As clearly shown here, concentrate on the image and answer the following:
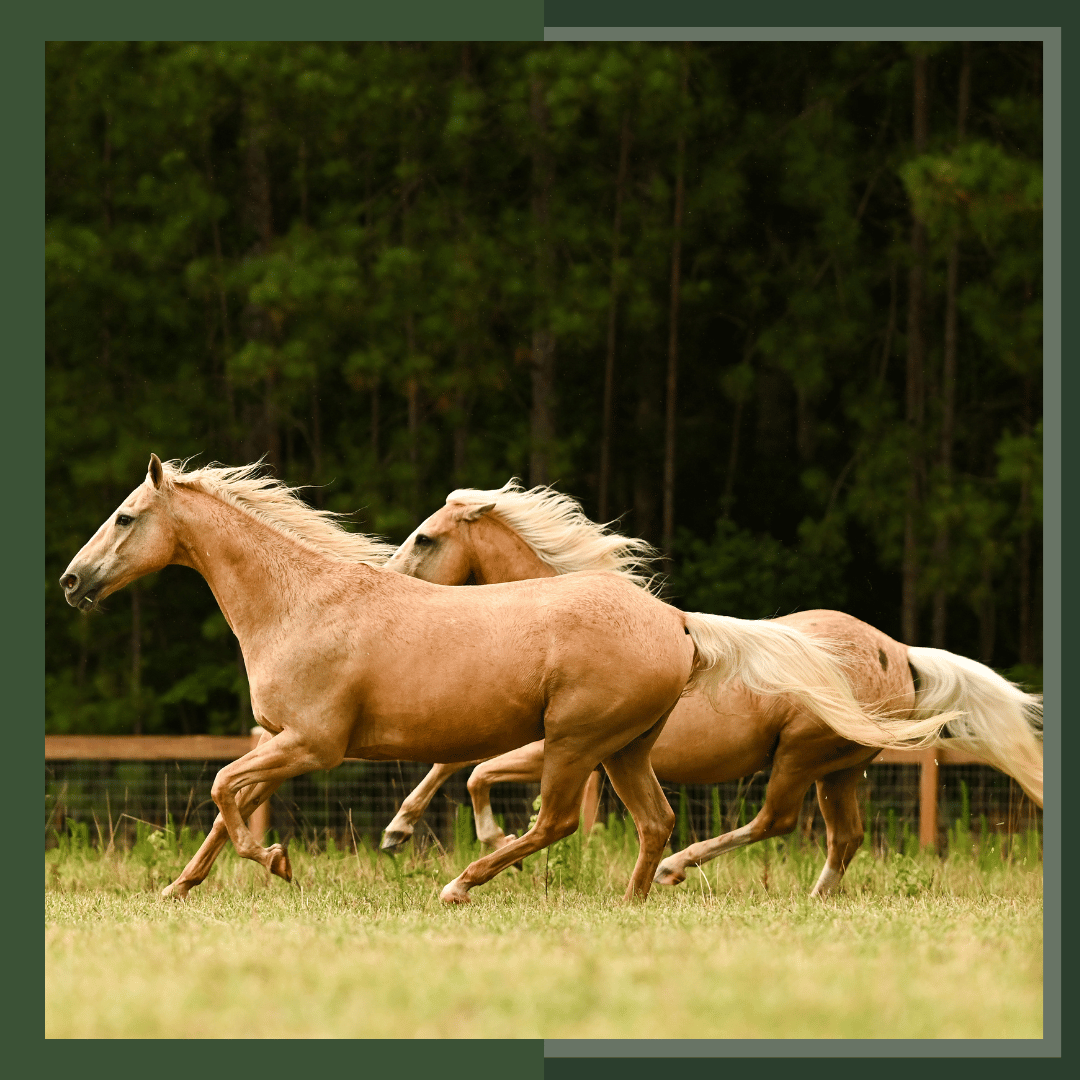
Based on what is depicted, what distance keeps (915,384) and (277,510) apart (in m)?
8.64

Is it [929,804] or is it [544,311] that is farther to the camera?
[544,311]

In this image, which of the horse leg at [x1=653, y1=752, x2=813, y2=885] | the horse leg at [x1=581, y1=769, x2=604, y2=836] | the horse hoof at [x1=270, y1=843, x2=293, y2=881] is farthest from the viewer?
the horse leg at [x1=581, y1=769, x2=604, y2=836]

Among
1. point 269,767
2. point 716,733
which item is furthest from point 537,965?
point 716,733

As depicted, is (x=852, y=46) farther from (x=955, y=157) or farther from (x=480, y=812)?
(x=480, y=812)

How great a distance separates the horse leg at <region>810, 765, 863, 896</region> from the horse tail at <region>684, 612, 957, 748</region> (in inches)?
44.6

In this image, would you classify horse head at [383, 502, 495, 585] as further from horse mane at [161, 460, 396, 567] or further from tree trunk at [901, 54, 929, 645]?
tree trunk at [901, 54, 929, 645]

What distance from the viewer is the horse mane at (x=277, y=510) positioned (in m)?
6.54

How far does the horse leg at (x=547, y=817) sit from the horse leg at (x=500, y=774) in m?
0.83

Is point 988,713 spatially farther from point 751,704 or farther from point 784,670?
point 784,670

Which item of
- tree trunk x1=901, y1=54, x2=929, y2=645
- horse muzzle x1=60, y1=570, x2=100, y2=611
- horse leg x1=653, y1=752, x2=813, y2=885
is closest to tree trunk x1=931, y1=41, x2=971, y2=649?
tree trunk x1=901, y1=54, x2=929, y2=645

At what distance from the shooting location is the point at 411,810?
714 centimetres

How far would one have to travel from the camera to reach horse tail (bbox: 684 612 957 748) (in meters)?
6.37

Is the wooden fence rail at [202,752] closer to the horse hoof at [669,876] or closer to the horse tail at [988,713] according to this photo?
the horse tail at [988,713]

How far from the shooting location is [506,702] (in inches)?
241
